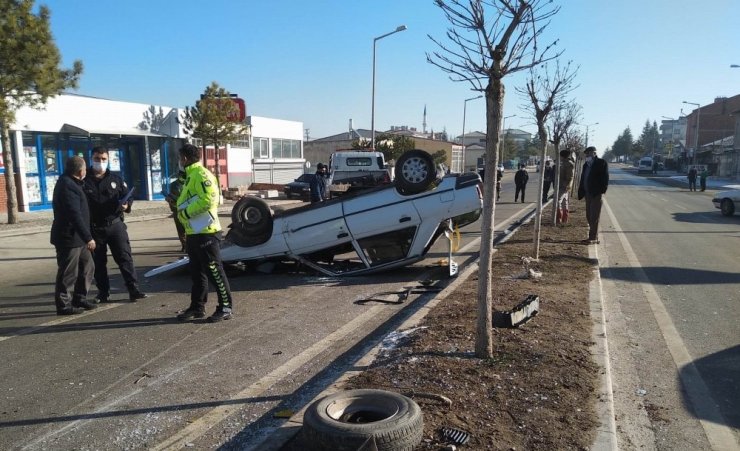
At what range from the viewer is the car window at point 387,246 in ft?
26.2

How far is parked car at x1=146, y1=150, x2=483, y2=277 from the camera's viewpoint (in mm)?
7855

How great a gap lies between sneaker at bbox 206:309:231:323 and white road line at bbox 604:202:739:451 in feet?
14.7

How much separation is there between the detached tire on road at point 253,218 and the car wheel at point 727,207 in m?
17.3

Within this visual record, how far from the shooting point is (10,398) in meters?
4.00

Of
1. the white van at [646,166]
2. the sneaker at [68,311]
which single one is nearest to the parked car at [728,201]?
the sneaker at [68,311]

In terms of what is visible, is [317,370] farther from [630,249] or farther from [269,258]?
[630,249]

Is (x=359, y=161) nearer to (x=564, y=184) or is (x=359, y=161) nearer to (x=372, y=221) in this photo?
(x=564, y=184)

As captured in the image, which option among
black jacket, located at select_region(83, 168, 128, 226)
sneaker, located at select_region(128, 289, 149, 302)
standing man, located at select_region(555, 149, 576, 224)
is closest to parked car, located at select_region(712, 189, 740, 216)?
standing man, located at select_region(555, 149, 576, 224)

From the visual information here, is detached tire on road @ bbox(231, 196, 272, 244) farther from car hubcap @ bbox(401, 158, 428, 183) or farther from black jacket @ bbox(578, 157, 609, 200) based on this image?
black jacket @ bbox(578, 157, 609, 200)

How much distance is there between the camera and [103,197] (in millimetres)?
6699

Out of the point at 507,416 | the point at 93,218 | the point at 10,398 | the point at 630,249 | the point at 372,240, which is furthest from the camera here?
the point at 630,249

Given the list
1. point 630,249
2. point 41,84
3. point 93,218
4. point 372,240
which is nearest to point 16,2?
point 41,84

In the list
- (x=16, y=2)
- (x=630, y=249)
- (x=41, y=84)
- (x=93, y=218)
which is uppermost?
(x=16, y=2)

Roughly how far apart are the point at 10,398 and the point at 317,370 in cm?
232
